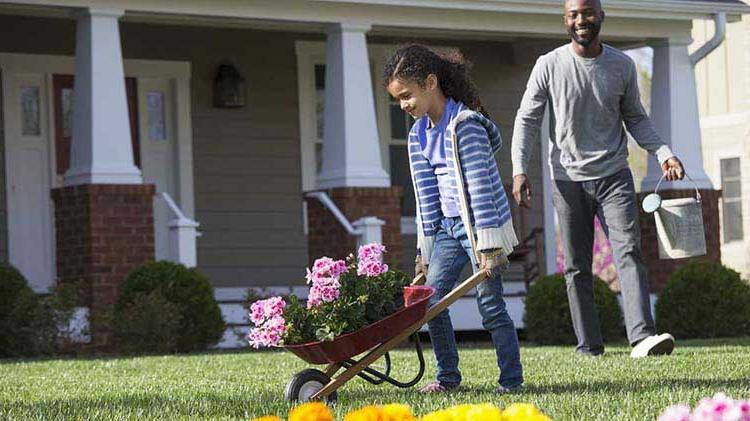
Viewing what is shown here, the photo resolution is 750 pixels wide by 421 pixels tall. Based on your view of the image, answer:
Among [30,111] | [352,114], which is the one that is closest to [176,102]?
[30,111]

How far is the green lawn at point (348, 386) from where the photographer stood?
5.71m

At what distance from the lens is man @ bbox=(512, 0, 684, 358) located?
8.67 m

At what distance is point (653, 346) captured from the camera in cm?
864

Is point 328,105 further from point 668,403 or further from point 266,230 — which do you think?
point 668,403

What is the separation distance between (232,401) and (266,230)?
9856mm

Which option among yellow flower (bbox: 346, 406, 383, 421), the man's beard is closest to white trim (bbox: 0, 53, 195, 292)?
the man's beard

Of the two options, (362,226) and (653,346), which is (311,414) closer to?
(653,346)

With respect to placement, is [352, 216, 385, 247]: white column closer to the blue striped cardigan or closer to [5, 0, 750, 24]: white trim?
[5, 0, 750, 24]: white trim

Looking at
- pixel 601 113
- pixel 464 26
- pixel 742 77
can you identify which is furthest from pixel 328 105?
pixel 742 77

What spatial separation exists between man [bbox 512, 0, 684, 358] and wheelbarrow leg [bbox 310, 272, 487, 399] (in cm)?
269

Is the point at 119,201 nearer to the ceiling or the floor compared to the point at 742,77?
nearer to the floor

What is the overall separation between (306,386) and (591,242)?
3318mm

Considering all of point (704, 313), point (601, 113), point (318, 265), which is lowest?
point (704, 313)

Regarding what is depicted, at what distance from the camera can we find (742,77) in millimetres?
27203
